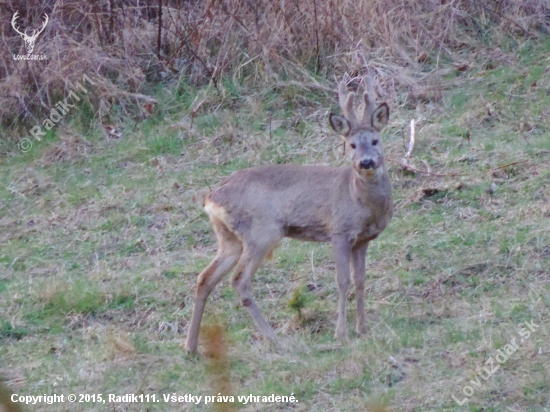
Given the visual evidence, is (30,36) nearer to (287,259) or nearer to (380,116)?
(287,259)

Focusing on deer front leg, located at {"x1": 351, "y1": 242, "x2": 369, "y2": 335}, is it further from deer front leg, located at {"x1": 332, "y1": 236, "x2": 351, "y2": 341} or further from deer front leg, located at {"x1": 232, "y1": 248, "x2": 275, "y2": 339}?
deer front leg, located at {"x1": 232, "y1": 248, "x2": 275, "y2": 339}

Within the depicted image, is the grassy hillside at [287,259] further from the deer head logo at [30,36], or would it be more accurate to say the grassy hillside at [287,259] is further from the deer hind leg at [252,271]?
the deer head logo at [30,36]

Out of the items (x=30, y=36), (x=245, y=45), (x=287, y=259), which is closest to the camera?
(x=287, y=259)

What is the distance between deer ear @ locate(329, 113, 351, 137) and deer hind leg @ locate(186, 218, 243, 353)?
1.09 meters

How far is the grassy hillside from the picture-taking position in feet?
18.4

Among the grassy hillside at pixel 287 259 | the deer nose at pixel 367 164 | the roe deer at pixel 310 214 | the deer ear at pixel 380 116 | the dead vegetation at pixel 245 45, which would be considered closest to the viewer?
the grassy hillside at pixel 287 259

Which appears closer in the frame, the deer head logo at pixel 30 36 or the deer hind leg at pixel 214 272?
the deer hind leg at pixel 214 272

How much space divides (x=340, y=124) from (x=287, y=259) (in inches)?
70.0

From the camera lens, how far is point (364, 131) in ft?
21.8

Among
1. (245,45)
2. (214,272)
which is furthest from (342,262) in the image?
(245,45)

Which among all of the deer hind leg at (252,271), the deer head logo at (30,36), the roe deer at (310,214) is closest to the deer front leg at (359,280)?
the roe deer at (310,214)

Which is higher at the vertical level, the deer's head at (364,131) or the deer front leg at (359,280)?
the deer's head at (364,131)

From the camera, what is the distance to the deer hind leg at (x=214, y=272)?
650cm

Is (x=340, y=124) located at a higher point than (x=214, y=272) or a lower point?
higher
